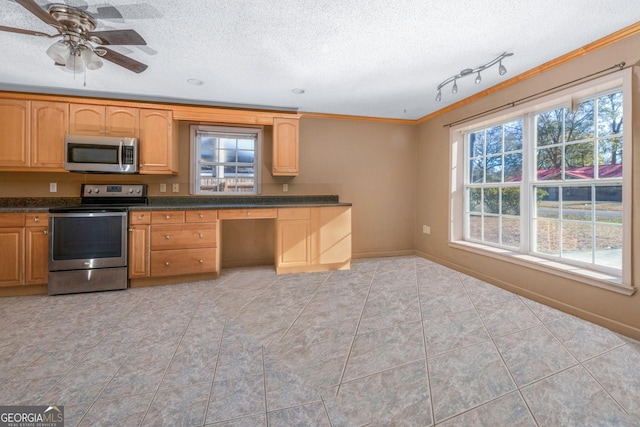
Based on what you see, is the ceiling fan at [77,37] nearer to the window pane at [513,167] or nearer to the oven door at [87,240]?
the oven door at [87,240]

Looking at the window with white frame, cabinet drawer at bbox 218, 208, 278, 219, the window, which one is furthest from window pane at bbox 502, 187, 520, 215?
the window

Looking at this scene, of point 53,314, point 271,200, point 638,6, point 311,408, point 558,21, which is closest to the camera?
point 311,408

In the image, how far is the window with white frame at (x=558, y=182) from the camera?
2.27 meters

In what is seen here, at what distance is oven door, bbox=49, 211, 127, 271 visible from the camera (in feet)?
9.48

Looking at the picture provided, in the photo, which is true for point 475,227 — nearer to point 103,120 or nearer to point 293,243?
point 293,243

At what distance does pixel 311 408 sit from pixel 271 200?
9.96 feet

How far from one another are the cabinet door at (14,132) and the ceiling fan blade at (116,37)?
1.95 meters

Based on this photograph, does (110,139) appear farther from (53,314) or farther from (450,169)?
(450,169)

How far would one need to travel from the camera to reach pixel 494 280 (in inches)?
125

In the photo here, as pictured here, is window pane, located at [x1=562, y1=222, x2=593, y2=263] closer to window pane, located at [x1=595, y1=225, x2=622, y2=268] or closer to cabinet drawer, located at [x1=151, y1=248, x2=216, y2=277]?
window pane, located at [x1=595, y1=225, x2=622, y2=268]

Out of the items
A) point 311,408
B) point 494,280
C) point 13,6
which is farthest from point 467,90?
point 13,6

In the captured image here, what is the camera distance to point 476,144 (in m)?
3.71

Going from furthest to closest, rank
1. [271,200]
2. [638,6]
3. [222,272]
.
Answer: [271,200]
[222,272]
[638,6]

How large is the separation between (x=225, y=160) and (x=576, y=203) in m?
3.99
